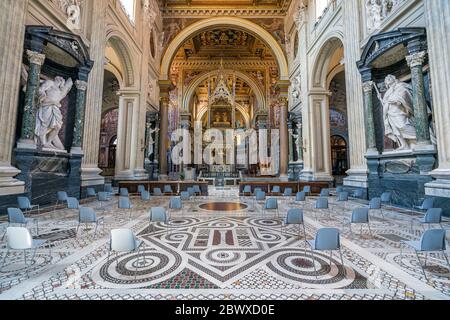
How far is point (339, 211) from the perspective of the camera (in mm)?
5445

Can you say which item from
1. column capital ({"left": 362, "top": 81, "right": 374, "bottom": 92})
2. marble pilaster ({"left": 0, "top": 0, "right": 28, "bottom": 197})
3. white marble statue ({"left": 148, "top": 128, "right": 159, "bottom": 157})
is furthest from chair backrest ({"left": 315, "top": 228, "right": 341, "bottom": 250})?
white marble statue ({"left": 148, "top": 128, "right": 159, "bottom": 157})

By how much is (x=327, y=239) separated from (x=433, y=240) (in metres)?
1.02

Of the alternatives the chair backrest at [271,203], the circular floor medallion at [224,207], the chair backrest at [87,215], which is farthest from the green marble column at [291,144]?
the chair backrest at [87,215]

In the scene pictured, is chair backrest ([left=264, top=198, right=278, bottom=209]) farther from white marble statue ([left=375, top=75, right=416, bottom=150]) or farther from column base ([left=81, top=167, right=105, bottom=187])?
column base ([left=81, top=167, right=105, bottom=187])

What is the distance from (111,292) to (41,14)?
279 inches

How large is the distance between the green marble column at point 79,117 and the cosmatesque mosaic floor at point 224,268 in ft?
10.7

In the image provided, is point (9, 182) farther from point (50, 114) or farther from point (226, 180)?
point (226, 180)

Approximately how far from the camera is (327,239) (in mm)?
2264

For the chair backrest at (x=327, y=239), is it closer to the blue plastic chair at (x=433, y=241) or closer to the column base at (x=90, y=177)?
the blue plastic chair at (x=433, y=241)

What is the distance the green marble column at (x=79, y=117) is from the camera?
648 centimetres

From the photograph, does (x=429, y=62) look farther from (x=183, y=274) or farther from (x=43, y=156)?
(x=43, y=156)

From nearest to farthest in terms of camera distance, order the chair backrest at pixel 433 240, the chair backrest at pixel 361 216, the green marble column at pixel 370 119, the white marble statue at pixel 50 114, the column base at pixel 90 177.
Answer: the chair backrest at pixel 433 240 → the chair backrest at pixel 361 216 → the white marble statue at pixel 50 114 → the green marble column at pixel 370 119 → the column base at pixel 90 177

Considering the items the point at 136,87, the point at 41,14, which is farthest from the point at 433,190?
the point at 136,87
